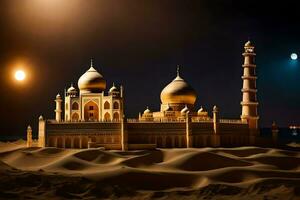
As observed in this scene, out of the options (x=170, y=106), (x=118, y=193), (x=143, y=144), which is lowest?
(x=118, y=193)

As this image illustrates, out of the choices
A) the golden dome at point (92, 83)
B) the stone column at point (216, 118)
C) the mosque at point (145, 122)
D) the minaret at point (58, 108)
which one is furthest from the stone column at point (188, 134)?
the minaret at point (58, 108)

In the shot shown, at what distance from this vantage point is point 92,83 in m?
47.4

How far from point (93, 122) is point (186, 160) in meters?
9.22

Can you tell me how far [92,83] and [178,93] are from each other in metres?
9.20

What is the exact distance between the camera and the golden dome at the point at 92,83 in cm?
4744

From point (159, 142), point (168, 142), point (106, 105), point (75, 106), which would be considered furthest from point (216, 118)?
point (75, 106)

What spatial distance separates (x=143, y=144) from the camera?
1639 inches

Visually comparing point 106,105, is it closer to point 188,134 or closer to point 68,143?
point 68,143

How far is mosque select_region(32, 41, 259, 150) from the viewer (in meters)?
41.4

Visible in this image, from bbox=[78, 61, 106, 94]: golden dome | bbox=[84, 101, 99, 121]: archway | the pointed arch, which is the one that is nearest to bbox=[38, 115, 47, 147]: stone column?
bbox=[84, 101, 99, 121]: archway

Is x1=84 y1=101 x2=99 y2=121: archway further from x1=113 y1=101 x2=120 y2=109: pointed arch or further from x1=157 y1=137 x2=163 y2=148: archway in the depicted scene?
x1=157 y1=137 x2=163 y2=148: archway

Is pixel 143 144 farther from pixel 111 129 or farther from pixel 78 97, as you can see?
pixel 78 97

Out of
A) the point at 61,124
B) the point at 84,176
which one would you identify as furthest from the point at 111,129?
the point at 84,176

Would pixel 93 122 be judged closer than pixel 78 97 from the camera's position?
Yes
